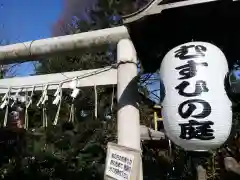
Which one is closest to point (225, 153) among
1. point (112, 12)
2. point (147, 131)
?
point (147, 131)

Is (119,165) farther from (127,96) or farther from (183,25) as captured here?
(183,25)

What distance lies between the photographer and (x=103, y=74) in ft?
14.4

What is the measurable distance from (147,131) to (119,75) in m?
3.12

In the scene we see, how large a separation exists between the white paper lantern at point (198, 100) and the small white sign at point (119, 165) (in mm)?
522

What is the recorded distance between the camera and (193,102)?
305cm

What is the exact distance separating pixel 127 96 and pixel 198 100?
1223mm

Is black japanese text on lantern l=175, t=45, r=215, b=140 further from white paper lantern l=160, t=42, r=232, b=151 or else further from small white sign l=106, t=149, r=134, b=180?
small white sign l=106, t=149, r=134, b=180

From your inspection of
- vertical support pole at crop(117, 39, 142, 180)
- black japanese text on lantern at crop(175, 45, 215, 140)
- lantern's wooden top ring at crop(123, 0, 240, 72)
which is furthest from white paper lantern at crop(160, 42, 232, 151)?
vertical support pole at crop(117, 39, 142, 180)

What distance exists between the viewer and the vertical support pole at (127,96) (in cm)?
397

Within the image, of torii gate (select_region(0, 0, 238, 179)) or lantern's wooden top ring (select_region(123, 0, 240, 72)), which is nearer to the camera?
lantern's wooden top ring (select_region(123, 0, 240, 72))

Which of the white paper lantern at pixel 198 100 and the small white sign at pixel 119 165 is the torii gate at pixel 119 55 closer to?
the small white sign at pixel 119 165

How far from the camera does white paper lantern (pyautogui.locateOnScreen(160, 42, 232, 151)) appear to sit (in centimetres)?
303

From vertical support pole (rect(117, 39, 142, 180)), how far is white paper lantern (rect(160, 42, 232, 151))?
2.57 feet

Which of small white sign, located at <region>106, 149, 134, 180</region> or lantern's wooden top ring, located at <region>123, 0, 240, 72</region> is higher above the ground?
lantern's wooden top ring, located at <region>123, 0, 240, 72</region>
